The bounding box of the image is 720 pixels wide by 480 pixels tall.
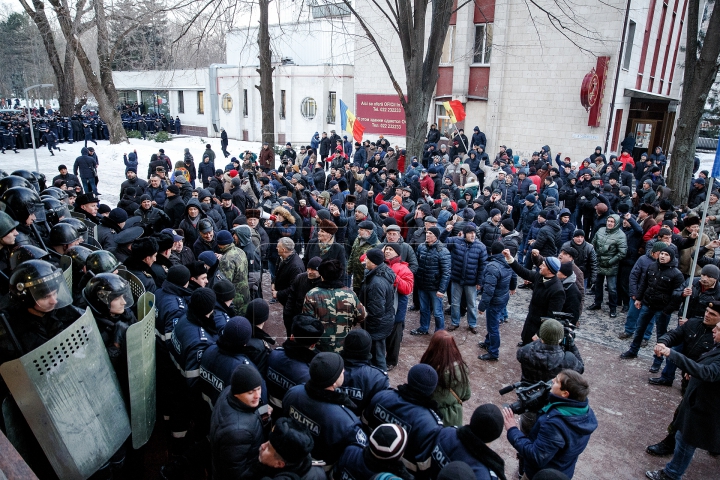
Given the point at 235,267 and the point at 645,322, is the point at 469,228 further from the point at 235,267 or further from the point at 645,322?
the point at 235,267

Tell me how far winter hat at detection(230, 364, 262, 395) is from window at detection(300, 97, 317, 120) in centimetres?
2842

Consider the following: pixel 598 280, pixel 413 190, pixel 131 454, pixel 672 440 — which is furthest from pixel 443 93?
pixel 131 454

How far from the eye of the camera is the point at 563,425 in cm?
333

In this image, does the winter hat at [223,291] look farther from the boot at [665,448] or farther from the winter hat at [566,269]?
the boot at [665,448]

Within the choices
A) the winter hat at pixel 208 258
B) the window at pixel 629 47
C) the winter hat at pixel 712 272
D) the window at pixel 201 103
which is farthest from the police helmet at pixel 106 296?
the window at pixel 201 103

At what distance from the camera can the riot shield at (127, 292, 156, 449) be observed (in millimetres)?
3465

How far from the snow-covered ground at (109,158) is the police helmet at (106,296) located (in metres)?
12.6

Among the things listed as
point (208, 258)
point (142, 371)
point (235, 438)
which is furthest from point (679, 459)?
point (208, 258)

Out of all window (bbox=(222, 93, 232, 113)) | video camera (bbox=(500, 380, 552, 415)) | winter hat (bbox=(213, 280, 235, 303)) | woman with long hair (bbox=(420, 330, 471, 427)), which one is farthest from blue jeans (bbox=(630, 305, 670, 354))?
window (bbox=(222, 93, 232, 113))

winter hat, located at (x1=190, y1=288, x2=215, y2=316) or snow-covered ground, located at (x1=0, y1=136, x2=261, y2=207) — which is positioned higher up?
winter hat, located at (x1=190, y1=288, x2=215, y2=316)

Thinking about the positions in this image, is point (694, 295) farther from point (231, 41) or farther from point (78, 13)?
point (231, 41)

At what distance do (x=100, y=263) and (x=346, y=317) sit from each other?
95.3 inches

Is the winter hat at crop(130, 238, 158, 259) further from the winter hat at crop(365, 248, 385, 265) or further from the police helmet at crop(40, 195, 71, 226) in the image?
the winter hat at crop(365, 248, 385, 265)

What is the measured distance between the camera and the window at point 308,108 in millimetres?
29859
